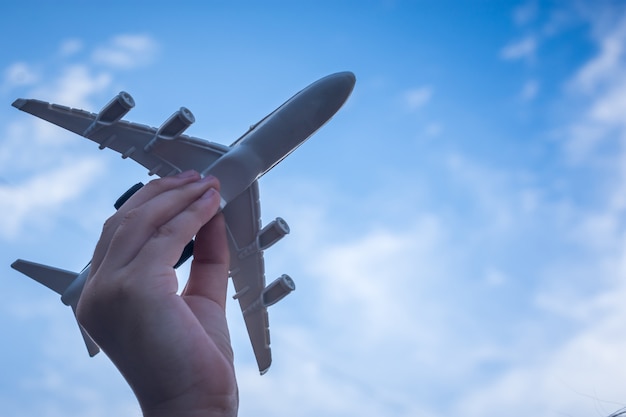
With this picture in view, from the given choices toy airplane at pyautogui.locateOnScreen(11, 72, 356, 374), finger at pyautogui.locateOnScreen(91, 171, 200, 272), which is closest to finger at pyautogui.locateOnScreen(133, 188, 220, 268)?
finger at pyautogui.locateOnScreen(91, 171, 200, 272)

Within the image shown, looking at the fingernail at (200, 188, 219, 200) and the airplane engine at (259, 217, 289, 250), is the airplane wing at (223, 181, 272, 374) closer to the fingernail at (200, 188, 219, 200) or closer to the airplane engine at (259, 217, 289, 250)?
the airplane engine at (259, 217, 289, 250)

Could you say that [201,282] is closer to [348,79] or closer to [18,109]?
[348,79]

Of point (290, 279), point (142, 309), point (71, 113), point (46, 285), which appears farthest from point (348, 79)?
point (46, 285)

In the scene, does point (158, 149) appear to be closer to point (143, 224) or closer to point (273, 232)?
point (273, 232)

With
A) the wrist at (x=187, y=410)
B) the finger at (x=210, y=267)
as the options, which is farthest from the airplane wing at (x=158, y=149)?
the wrist at (x=187, y=410)

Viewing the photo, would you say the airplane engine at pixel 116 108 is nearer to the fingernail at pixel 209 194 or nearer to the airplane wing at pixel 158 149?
the airplane wing at pixel 158 149

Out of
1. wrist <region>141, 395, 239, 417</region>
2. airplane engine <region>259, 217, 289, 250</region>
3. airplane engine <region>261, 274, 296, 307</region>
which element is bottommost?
wrist <region>141, 395, 239, 417</region>

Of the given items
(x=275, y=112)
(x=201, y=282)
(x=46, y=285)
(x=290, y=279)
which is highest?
(x=46, y=285)
